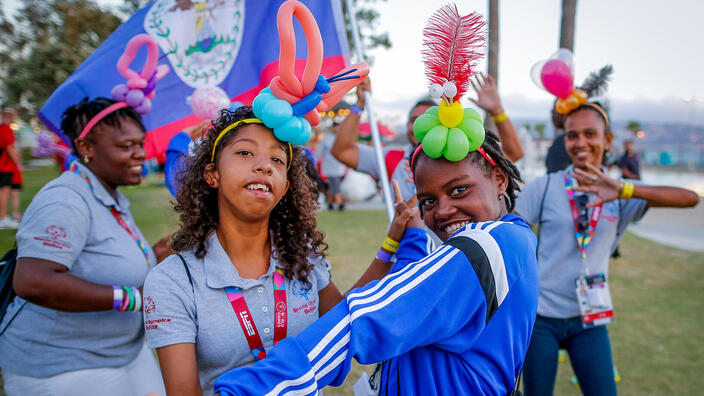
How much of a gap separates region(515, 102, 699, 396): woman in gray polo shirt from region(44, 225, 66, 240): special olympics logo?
8.87ft

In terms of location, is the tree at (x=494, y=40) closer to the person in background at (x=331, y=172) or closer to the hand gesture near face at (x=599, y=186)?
the person in background at (x=331, y=172)

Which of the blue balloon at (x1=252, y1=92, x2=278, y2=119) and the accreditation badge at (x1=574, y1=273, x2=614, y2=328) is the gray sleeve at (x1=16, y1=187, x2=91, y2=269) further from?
the accreditation badge at (x1=574, y1=273, x2=614, y2=328)

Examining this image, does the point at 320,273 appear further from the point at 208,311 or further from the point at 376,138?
the point at 376,138

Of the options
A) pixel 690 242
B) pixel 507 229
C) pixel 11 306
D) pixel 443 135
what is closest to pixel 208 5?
pixel 11 306

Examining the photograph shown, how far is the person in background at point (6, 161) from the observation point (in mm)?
8820

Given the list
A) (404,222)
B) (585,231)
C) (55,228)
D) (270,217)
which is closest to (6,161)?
(55,228)

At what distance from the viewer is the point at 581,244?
284 centimetres

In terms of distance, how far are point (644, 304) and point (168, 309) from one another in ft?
21.3

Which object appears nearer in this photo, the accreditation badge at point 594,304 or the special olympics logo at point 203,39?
the accreditation badge at point 594,304

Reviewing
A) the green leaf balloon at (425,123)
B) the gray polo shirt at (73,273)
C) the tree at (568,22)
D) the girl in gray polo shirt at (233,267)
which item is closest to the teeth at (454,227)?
the green leaf balloon at (425,123)

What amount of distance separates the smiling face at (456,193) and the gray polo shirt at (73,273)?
5.69ft

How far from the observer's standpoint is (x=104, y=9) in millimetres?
12398

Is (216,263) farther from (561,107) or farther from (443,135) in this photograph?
(561,107)

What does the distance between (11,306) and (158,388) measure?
0.91 metres
